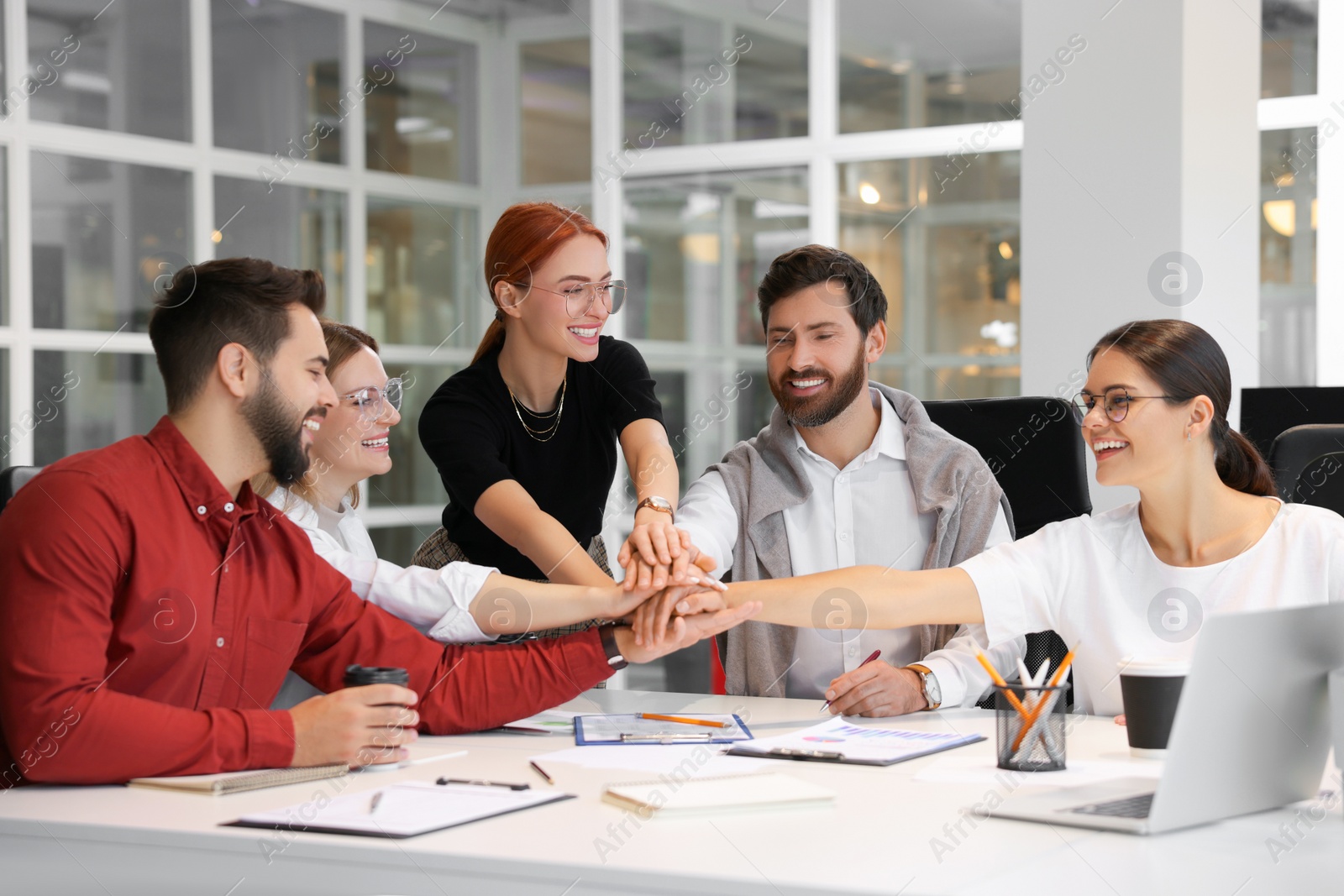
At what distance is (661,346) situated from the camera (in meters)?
6.77

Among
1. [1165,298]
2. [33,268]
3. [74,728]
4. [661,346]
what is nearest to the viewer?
[74,728]

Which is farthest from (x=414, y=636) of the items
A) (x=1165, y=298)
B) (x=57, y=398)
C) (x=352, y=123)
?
(x=352, y=123)

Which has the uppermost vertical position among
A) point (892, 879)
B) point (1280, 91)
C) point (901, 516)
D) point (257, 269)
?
point (1280, 91)

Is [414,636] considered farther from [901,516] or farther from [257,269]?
[901,516]

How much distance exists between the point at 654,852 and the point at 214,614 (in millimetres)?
794

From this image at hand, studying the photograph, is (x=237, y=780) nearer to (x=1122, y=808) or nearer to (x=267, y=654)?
(x=267, y=654)

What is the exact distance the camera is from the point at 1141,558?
2137mm

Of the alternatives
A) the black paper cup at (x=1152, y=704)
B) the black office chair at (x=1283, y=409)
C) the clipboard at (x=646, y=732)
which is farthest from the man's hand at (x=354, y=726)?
the black office chair at (x=1283, y=409)

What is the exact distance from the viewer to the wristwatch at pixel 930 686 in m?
2.13

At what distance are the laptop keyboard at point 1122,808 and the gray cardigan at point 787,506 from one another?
40.8 inches

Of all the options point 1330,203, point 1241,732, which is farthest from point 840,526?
point 1330,203

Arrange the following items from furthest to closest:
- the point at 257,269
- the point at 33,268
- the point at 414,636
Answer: the point at 33,268, the point at 414,636, the point at 257,269

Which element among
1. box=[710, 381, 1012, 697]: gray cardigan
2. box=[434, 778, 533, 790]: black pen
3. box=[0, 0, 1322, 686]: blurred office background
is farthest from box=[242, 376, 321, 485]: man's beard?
box=[0, 0, 1322, 686]: blurred office background

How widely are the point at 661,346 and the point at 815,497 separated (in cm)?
415
